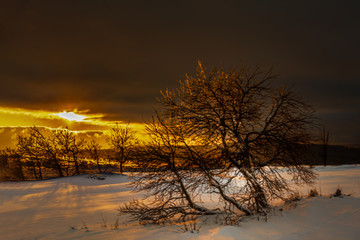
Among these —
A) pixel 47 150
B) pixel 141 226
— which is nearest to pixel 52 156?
pixel 47 150

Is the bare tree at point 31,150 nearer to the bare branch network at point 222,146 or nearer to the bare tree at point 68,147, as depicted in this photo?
the bare tree at point 68,147

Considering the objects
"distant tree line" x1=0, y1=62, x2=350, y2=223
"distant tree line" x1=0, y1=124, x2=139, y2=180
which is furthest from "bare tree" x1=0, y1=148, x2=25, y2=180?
"distant tree line" x1=0, y1=62, x2=350, y2=223

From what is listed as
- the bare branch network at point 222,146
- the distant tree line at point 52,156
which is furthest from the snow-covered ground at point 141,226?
the distant tree line at point 52,156

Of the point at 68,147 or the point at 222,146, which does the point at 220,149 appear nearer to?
the point at 222,146

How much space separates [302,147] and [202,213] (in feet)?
13.4

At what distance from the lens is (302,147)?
912 centimetres

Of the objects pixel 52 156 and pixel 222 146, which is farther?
pixel 52 156

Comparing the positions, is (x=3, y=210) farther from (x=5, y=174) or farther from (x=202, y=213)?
(x=5, y=174)

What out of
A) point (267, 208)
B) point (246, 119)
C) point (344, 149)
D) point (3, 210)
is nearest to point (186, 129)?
point (246, 119)

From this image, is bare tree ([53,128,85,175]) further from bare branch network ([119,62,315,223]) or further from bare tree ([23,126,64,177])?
bare branch network ([119,62,315,223])

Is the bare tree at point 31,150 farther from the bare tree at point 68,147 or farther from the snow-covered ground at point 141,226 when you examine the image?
the snow-covered ground at point 141,226

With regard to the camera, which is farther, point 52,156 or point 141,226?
point 52,156

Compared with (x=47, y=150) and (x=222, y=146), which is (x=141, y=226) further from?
(x=47, y=150)

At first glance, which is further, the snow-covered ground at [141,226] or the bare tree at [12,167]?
the bare tree at [12,167]
